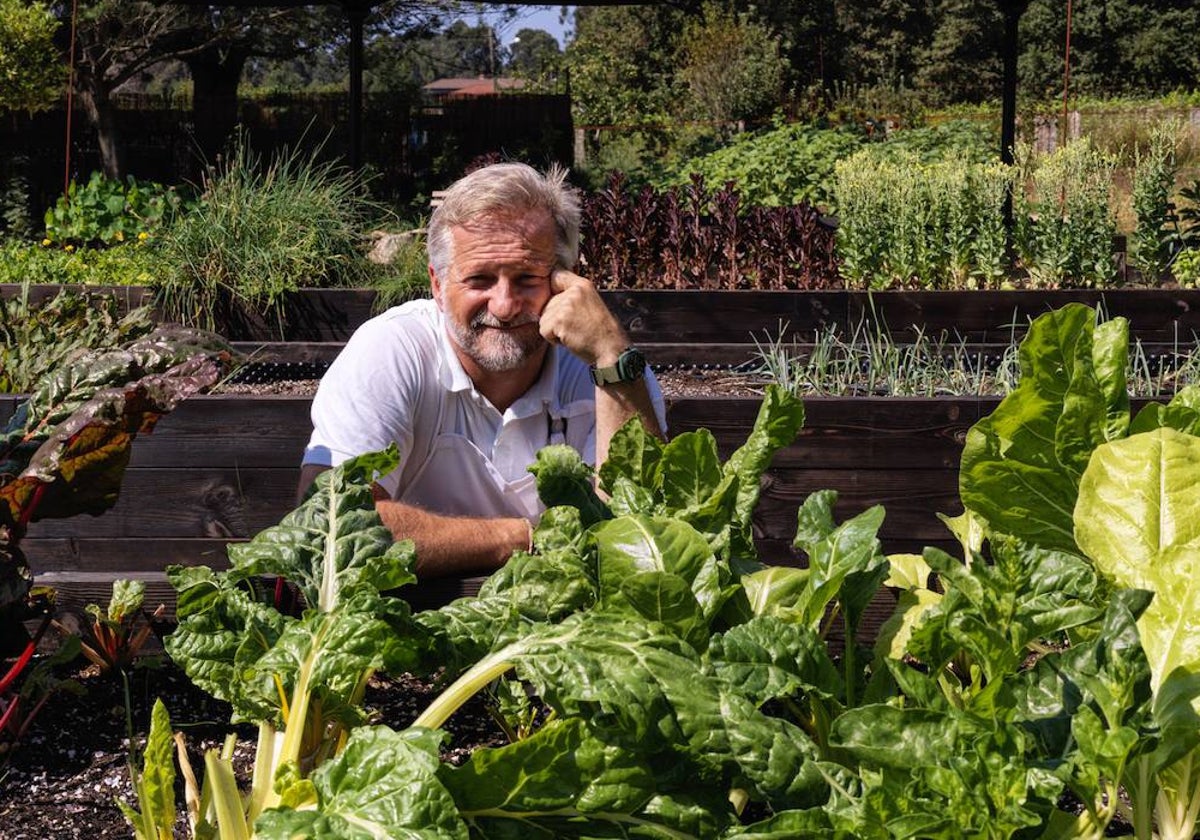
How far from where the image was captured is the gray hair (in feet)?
9.66

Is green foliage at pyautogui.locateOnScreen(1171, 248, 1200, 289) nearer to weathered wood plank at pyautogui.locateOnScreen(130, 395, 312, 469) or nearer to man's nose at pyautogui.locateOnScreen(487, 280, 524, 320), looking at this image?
weathered wood plank at pyautogui.locateOnScreen(130, 395, 312, 469)

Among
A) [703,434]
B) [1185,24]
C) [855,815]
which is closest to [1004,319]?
[703,434]

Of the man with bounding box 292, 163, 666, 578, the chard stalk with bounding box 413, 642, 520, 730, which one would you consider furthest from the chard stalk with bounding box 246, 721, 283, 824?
the man with bounding box 292, 163, 666, 578

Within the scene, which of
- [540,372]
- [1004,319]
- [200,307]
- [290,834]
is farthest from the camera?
[200,307]

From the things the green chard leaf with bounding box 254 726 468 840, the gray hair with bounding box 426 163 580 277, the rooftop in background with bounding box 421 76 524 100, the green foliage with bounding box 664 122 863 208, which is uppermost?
the rooftop in background with bounding box 421 76 524 100

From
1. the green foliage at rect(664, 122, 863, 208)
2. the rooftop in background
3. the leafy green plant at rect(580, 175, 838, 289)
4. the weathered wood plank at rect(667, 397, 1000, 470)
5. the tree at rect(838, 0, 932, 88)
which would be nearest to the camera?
the weathered wood plank at rect(667, 397, 1000, 470)

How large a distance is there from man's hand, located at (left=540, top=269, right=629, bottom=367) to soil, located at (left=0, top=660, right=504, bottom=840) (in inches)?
33.4

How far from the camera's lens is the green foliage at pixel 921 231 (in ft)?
25.3

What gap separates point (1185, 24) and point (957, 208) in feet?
112

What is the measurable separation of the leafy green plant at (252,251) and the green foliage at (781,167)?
19.4 feet

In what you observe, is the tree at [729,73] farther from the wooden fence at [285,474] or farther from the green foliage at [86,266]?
the wooden fence at [285,474]

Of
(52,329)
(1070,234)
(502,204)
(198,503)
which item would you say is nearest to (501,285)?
(502,204)

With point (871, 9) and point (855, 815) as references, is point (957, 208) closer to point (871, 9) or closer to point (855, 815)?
point (855, 815)

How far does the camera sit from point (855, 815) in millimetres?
1170
